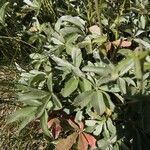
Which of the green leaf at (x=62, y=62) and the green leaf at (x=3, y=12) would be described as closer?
the green leaf at (x=62, y=62)

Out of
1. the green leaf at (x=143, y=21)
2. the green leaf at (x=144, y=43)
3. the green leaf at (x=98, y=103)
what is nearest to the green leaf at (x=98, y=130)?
the green leaf at (x=98, y=103)

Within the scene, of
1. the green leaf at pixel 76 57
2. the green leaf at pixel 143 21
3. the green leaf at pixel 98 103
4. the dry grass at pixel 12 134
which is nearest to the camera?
the green leaf at pixel 98 103

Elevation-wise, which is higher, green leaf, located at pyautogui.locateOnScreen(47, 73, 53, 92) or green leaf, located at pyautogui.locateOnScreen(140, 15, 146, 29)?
green leaf, located at pyautogui.locateOnScreen(140, 15, 146, 29)

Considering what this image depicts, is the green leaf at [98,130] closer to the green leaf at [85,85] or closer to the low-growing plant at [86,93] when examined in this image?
the low-growing plant at [86,93]

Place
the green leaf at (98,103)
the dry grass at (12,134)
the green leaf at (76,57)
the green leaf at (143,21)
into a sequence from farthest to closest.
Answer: the dry grass at (12,134) < the green leaf at (143,21) < the green leaf at (76,57) < the green leaf at (98,103)

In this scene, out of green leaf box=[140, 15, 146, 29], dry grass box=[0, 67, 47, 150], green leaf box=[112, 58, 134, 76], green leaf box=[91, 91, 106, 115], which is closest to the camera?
green leaf box=[112, 58, 134, 76]

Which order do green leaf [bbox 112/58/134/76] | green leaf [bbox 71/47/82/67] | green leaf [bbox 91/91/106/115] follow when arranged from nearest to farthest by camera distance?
green leaf [bbox 112/58/134/76], green leaf [bbox 91/91/106/115], green leaf [bbox 71/47/82/67]

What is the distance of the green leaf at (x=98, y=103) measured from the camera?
1.52 m

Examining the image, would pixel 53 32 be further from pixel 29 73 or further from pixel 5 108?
pixel 5 108

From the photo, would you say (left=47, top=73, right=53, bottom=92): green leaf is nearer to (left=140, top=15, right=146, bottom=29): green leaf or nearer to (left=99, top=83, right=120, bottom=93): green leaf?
(left=99, top=83, right=120, bottom=93): green leaf

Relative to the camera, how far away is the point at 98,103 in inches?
60.3

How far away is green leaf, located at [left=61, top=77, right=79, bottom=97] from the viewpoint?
5.19 ft

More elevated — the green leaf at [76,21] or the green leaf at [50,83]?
the green leaf at [76,21]

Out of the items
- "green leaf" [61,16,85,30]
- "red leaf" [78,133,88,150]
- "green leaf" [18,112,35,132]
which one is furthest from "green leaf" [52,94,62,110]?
"green leaf" [61,16,85,30]
